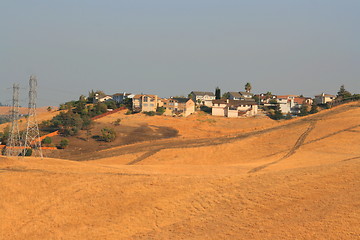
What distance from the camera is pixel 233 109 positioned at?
116 meters

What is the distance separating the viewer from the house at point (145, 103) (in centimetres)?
11511

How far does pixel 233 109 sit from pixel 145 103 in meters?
29.4

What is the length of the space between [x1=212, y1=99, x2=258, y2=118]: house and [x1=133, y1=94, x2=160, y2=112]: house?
20199 mm

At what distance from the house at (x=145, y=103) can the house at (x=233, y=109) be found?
20.2 metres

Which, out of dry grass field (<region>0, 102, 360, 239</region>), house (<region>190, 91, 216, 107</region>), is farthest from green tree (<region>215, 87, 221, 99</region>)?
dry grass field (<region>0, 102, 360, 239</region>)

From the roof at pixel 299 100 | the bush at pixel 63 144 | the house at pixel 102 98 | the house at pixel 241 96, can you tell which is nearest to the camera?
the bush at pixel 63 144

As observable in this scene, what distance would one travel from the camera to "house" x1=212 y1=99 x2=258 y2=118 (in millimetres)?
115312

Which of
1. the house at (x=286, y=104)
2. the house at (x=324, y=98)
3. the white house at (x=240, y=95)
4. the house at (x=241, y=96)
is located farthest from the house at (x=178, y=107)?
the house at (x=324, y=98)

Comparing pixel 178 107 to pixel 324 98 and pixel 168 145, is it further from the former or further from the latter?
pixel 324 98

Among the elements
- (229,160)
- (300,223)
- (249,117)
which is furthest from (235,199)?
(249,117)

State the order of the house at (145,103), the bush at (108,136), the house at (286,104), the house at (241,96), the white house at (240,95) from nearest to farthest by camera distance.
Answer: the bush at (108,136) → the house at (145,103) → the house at (286,104) → the white house at (240,95) → the house at (241,96)

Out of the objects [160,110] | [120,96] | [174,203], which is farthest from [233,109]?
[174,203]

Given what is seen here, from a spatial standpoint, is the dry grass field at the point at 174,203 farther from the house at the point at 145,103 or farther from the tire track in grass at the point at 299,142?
the house at the point at 145,103

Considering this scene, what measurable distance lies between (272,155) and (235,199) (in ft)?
103
